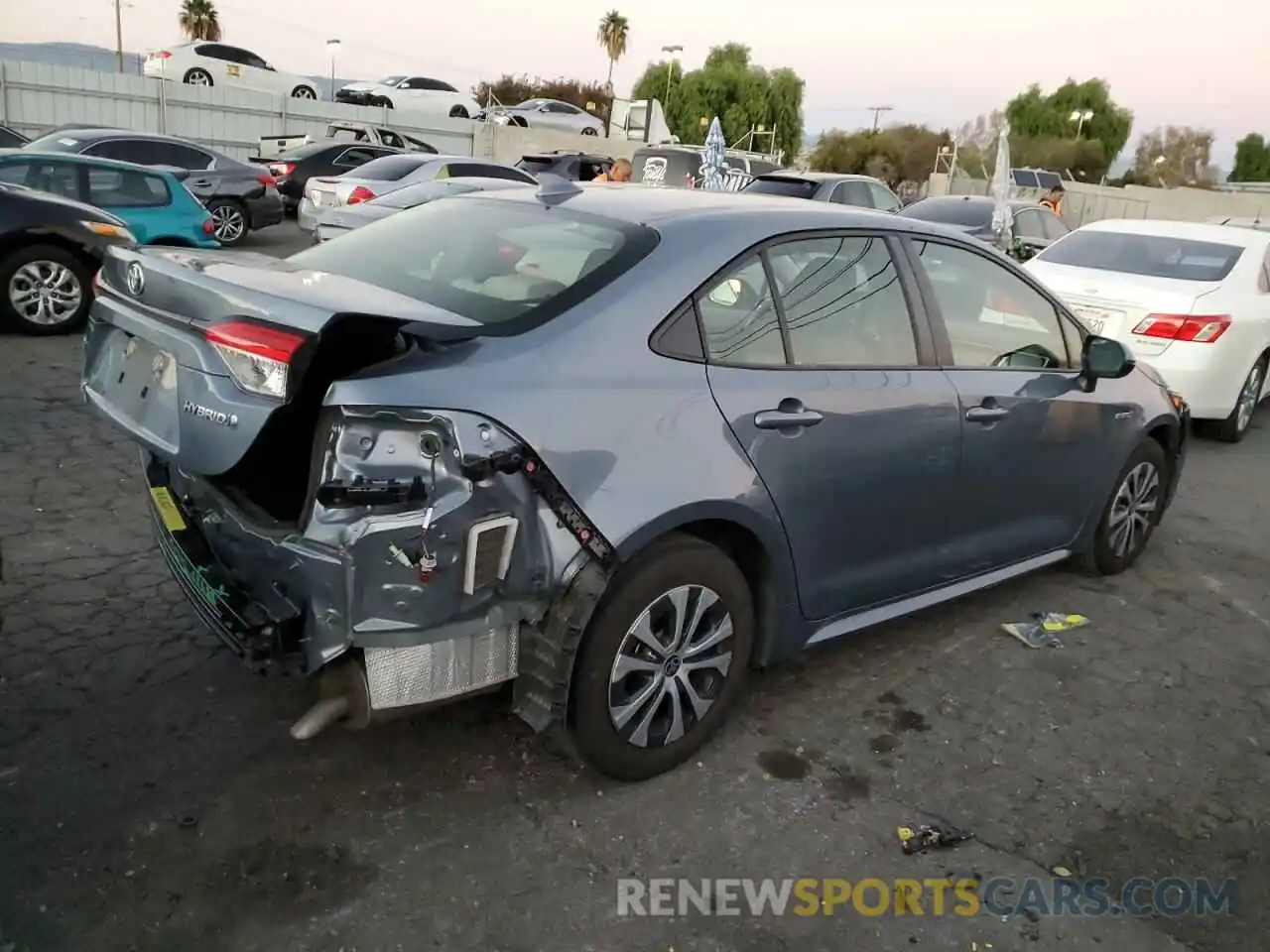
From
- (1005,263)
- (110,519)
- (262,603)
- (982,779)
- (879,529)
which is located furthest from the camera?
(110,519)

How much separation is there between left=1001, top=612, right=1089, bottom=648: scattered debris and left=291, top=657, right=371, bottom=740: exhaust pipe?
9.58 ft

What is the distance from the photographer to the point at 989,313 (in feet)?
13.8

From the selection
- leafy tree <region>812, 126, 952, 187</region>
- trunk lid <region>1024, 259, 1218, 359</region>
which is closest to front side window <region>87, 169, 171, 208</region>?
trunk lid <region>1024, 259, 1218, 359</region>

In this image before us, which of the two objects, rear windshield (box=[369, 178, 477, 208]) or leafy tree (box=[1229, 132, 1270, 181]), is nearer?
rear windshield (box=[369, 178, 477, 208])

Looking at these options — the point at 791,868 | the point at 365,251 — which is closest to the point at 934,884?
the point at 791,868

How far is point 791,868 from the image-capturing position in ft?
9.61

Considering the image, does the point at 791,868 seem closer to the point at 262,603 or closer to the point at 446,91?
the point at 262,603

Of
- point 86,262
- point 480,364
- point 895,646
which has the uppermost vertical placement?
point 480,364

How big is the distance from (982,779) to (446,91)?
3447 cm

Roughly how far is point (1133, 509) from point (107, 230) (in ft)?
24.9

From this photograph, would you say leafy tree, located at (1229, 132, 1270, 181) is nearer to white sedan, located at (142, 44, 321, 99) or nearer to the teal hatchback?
white sedan, located at (142, 44, 321, 99)

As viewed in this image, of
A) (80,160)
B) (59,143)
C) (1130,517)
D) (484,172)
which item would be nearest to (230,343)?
(1130,517)

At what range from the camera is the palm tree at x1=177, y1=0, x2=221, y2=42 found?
193 feet

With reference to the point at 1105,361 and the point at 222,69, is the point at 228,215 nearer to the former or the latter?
the point at 1105,361
